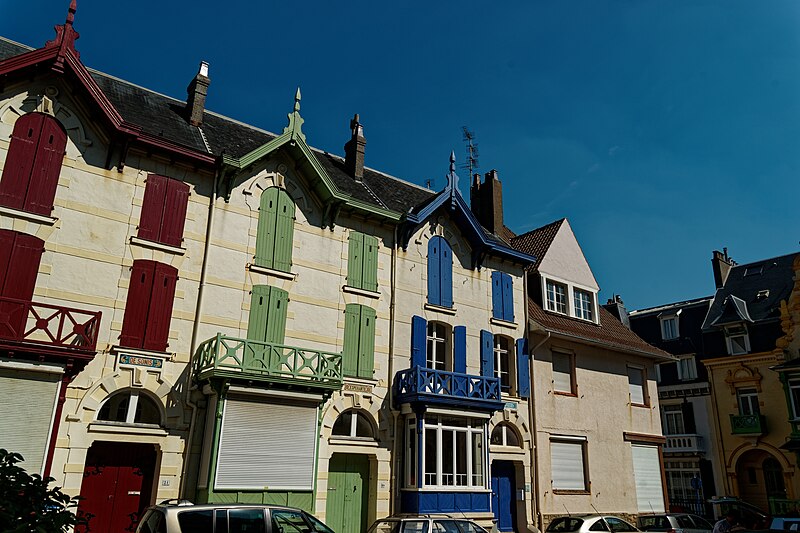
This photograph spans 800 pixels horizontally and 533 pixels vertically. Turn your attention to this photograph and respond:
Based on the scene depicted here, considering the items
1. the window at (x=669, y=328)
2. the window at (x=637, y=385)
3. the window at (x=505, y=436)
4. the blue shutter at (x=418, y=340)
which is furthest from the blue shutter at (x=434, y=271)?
the window at (x=669, y=328)

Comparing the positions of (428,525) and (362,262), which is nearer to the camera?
(428,525)

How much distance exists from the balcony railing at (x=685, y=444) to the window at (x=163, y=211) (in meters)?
29.8

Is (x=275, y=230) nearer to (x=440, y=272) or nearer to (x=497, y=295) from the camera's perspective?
(x=440, y=272)

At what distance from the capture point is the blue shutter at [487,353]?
2106 cm

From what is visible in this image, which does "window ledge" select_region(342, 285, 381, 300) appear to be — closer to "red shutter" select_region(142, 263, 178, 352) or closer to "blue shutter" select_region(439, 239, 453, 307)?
"blue shutter" select_region(439, 239, 453, 307)

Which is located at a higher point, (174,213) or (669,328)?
(669,328)

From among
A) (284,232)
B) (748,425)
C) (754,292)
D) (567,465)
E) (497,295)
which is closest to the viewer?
(284,232)

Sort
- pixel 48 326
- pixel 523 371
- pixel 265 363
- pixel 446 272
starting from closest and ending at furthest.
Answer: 1. pixel 48 326
2. pixel 265 363
3. pixel 446 272
4. pixel 523 371

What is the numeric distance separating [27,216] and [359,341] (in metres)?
9.16

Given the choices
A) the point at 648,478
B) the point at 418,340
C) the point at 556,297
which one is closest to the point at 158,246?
the point at 418,340

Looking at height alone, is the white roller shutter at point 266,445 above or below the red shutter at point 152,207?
below

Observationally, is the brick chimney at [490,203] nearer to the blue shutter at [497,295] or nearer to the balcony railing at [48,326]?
the blue shutter at [497,295]

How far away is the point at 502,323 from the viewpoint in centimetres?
2209

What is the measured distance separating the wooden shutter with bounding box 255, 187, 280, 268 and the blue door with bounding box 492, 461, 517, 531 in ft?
33.3
